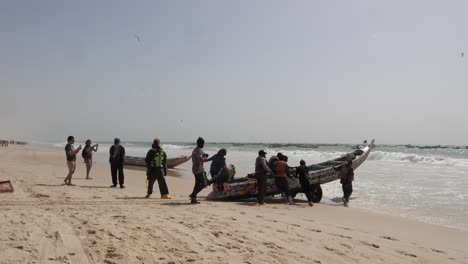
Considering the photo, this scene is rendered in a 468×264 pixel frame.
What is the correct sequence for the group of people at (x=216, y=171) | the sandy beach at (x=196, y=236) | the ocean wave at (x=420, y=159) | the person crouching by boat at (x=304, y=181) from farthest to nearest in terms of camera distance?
the ocean wave at (x=420, y=159), the person crouching by boat at (x=304, y=181), the group of people at (x=216, y=171), the sandy beach at (x=196, y=236)

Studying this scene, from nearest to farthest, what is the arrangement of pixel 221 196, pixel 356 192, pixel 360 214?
pixel 360 214 < pixel 221 196 < pixel 356 192

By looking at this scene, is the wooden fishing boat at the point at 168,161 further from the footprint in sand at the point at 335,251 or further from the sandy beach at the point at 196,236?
the footprint in sand at the point at 335,251

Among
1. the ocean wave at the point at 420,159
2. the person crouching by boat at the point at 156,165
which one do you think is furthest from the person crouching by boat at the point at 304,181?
the ocean wave at the point at 420,159

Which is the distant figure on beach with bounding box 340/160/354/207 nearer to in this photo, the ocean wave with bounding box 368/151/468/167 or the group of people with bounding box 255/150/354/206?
the group of people with bounding box 255/150/354/206

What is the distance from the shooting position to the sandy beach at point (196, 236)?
4789mm

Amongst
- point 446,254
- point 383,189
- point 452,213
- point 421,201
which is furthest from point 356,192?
point 446,254

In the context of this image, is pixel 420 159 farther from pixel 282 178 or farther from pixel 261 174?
pixel 261 174

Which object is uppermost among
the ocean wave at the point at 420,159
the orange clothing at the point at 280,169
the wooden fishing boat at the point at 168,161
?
the orange clothing at the point at 280,169

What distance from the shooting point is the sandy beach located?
4.79 m

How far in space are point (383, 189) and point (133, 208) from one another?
1131 centimetres

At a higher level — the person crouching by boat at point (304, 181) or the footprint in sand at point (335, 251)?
the person crouching by boat at point (304, 181)

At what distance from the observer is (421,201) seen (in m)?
12.6

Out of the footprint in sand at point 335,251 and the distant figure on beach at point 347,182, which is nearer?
the footprint in sand at point 335,251

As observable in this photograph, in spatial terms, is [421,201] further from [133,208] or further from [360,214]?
[133,208]
